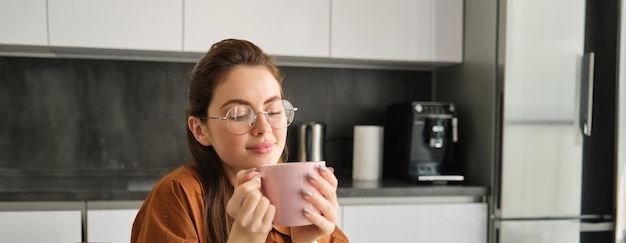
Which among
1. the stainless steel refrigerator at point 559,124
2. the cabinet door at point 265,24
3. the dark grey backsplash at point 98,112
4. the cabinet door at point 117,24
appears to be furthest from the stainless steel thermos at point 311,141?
→ the stainless steel refrigerator at point 559,124

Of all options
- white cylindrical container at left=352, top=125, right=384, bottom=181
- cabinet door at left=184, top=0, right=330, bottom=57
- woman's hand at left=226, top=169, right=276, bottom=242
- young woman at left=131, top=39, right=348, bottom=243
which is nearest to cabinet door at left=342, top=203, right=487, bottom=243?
white cylindrical container at left=352, top=125, right=384, bottom=181

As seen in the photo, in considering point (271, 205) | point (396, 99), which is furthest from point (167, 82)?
point (271, 205)

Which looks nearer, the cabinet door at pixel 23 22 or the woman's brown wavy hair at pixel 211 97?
the woman's brown wavy hair at pixel 211 97

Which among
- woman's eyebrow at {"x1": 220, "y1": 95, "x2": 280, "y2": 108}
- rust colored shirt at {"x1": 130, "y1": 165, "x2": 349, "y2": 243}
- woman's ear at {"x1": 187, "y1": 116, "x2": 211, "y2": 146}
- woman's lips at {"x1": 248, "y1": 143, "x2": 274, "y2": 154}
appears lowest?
rust colored shirt at {"x1": 130, "y1": 165, "x2": 349, "y2": 243}

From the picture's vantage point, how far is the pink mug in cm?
78

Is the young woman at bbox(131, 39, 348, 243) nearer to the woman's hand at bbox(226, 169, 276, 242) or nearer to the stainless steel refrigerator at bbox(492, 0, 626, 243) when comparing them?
the woman's hand at bbox(226, 169, 276, 242)

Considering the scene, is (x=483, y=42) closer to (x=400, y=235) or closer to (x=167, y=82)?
(x=400, y=235)

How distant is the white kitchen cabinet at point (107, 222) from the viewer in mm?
1907

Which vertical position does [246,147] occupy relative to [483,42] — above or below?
below

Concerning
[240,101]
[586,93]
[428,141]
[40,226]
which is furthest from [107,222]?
[586,93]

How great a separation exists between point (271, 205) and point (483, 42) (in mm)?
1730

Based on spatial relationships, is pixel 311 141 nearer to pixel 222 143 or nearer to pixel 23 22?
pixel 23 22

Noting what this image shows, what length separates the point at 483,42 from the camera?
90.4 inches

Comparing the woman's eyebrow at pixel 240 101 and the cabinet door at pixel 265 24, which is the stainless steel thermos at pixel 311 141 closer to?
the cabinet door at pixel 265 24
